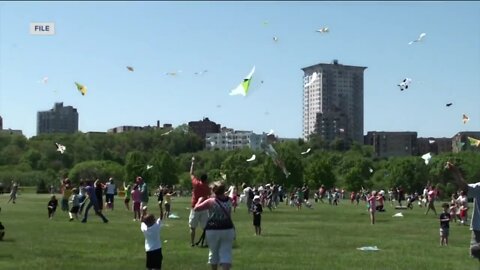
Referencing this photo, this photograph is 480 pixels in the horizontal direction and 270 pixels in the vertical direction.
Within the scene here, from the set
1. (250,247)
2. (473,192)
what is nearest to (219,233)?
(473,192)

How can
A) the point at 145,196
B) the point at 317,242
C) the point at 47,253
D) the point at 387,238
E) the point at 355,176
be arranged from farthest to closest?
the point at 355,176 < the point at 145,196 < the point at 387,238 < the point at 317,242 < the point at 47,253

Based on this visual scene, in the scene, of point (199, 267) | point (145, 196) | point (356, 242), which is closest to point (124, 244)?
point (199, 267)

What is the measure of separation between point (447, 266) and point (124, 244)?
8.72m

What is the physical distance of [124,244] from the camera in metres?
21.1

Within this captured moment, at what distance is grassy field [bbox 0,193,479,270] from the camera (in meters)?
17.2

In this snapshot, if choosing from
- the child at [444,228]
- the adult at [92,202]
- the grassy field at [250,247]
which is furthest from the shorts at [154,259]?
the adult at [92,202]

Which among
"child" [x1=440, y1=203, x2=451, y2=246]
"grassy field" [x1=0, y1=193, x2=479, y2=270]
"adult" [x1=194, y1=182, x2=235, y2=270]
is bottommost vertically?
"grassy field" [x1=0, y1=193, x2=479, y2=270]

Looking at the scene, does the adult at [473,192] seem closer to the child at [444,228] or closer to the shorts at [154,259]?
the shorts at [154,259]

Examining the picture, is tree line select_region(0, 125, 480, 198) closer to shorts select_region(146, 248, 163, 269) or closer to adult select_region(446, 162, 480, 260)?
shorts select_region(146, 248, 163, 269)

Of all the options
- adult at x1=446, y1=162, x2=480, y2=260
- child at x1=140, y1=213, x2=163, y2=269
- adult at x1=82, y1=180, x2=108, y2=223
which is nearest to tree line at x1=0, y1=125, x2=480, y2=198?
adult at x1=82, y1=180, x2=108, y2=223

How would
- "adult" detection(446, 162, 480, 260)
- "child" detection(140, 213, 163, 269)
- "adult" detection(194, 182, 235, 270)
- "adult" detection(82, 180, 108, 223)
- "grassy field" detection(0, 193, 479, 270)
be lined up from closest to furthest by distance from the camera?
"adult" detection(446, 162, 480, 260) → "adult" detection(194, 182, 235, 270) → "child" detection(140, 213, 163, 269) → "grassy field" detection(0, 193, 479, 270) → "adult" detection(82, 180, 108, 223)

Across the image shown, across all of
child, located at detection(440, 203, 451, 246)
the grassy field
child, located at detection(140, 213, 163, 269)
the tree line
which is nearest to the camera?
child, located at detection(140, 213, 163, 269)

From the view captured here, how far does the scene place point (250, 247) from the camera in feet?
68.1

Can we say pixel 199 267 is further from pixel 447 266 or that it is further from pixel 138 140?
pixel 138 140
